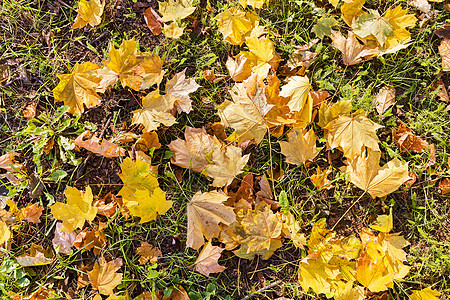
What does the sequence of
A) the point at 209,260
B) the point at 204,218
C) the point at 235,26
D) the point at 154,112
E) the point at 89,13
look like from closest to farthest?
the point at 204,218 < the point at 209,260 < the point at 154,112 < the point at 235,26 < the point at 89,13

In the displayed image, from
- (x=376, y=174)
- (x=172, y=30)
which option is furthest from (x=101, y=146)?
(x=376, y=174)

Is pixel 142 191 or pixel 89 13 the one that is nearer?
pixel 142 191

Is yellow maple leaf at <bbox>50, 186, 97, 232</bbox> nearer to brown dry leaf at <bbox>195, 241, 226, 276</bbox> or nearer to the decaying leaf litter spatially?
the decaying leaf litter

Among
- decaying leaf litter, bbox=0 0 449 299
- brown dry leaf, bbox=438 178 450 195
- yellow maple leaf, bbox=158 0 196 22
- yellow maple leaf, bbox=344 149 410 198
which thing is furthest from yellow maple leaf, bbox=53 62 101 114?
brown dry leaf, bbox=438 178 450 195

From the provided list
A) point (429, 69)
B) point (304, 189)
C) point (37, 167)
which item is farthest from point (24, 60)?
point (429, 69)

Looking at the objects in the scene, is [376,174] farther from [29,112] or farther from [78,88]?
[29,112]
